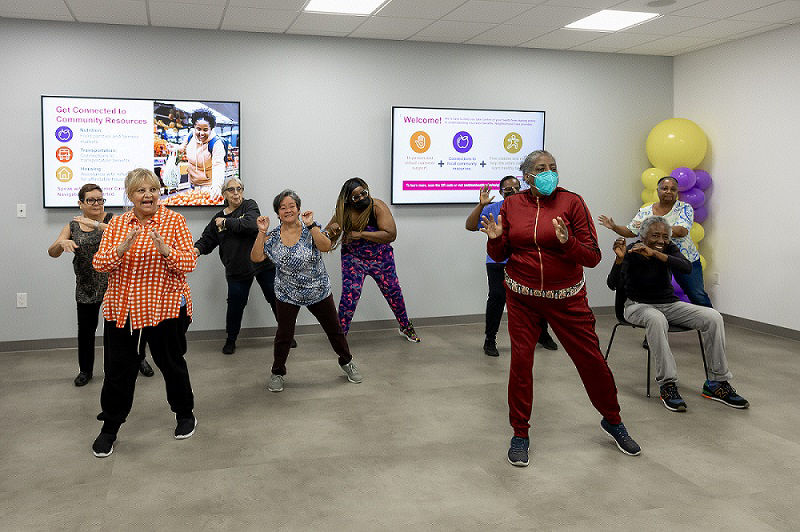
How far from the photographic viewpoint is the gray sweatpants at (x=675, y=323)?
4.49 metres

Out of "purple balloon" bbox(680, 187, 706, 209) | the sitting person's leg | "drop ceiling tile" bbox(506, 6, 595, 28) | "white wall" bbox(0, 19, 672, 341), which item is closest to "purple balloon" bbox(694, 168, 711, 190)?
"purple balloon" bbox(680, 187, 706, 209)

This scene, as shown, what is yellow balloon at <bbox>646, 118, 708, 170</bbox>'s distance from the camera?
23.4 feet

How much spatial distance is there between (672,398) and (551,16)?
132 inches

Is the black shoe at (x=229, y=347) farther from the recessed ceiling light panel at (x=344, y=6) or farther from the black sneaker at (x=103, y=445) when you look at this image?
the recessed ceiling light panel at (x=344, y=6)

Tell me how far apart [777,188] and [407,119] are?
3.57 metres

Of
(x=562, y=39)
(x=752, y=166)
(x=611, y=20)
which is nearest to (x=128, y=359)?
(x=611, y=20)

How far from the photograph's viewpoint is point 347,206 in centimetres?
600

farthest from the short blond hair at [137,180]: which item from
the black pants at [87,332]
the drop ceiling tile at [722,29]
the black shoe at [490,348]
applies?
the drop ceiling tile at [722,29]

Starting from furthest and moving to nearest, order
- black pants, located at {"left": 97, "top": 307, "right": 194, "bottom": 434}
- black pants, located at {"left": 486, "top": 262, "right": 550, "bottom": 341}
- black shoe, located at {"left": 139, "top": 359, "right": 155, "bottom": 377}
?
black pants, located at {"left": 486, "top": 262, "right": 550, "bottom": 341}, black shoe, located at {"left": 139, "top": 359, "right": 155, "bottom": 377}, black pants, located at {"left": 97, "top": 307, "right": 194, "bottom": 434}

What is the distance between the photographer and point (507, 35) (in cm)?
671

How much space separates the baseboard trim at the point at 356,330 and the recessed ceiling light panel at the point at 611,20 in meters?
2.93

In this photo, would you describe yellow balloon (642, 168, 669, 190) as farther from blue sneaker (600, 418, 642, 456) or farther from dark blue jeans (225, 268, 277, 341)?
blue sneaker (600, 418, 642, 456)

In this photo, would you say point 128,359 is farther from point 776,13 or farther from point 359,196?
point 776,13

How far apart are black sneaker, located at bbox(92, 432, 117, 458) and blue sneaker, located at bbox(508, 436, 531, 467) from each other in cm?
206
